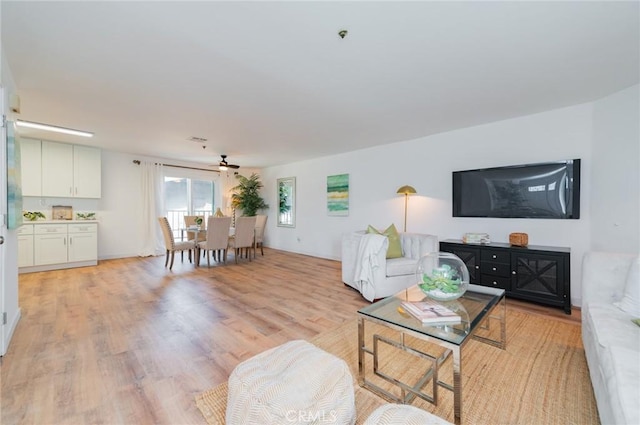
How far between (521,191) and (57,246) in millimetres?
7522

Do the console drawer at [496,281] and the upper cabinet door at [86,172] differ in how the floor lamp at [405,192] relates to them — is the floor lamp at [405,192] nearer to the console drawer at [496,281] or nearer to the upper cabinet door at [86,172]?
the console drawer at [496,281]

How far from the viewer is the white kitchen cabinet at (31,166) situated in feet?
15.1

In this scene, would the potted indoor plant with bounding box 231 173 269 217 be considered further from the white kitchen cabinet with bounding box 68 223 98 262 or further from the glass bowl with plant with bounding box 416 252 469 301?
the glass bowl with plant with bounding box 416 252 469 301

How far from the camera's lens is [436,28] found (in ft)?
5.84

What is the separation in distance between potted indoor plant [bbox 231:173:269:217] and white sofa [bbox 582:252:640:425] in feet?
21.7

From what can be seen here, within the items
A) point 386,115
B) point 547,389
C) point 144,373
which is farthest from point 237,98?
point 547,389

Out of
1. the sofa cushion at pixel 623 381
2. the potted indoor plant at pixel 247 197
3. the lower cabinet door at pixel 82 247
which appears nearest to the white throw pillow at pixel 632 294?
the sofa cushion at pixel 623 381

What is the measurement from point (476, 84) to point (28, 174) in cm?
715

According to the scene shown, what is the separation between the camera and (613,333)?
142 cm

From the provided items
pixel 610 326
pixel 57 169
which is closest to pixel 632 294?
pixel 610 326

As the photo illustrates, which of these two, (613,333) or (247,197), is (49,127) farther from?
(613,333)

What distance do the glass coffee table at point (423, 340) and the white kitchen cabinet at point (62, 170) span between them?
6.16 meters

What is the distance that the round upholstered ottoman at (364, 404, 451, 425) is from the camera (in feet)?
3.11

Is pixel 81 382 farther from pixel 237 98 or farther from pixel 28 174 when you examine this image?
pixel 28 174
